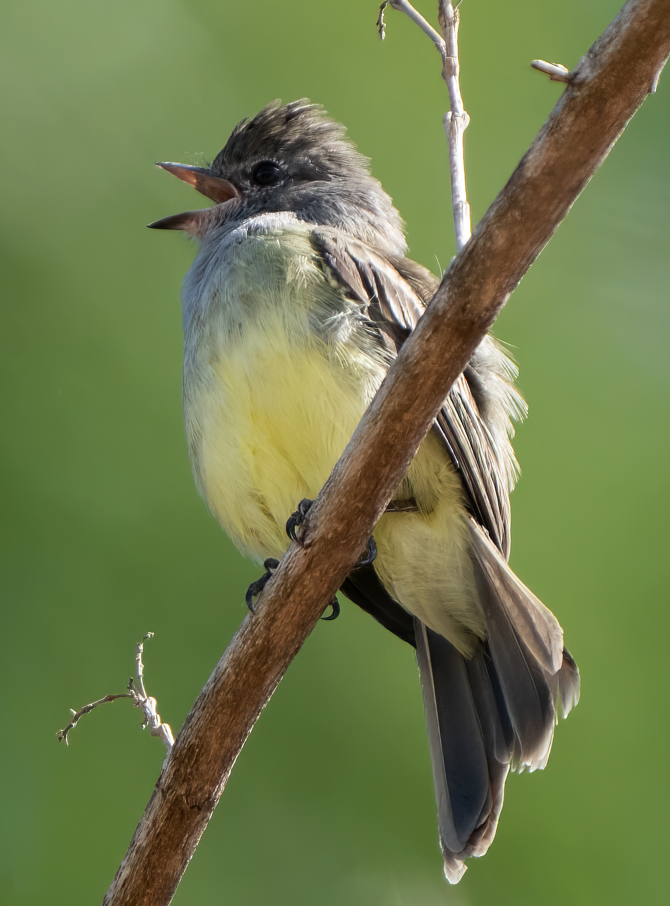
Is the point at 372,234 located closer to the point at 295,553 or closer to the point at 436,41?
the point at 436,41

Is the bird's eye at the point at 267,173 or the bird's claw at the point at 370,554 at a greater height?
the bird's eye at the point at 267,173

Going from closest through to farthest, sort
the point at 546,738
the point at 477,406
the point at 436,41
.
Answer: the point at 546,738, the point at 436,41, the point at 477,406

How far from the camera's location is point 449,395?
2658mm

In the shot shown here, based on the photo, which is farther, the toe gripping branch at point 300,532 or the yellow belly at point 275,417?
the yellow belly at point 275,417

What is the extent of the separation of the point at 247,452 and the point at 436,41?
1.35 m

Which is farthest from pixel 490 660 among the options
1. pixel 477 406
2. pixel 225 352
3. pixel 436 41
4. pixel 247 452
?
pixel 436 41

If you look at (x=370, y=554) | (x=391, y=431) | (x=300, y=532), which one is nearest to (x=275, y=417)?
(x=370, y=554)

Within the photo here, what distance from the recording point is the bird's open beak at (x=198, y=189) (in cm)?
367

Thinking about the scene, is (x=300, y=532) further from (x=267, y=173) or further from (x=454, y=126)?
(x=267, y=173)

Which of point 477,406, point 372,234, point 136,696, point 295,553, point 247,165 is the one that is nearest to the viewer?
point 295,553

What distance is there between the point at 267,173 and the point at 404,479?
1.65 meters

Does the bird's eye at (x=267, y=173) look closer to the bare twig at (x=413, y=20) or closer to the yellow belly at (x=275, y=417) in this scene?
the bare twig at (x=413, y=20)

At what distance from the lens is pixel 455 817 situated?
2.67 meters

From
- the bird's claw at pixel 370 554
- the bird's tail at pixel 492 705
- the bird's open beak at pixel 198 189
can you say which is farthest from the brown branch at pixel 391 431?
the bird's open beak at pixel 198 189
